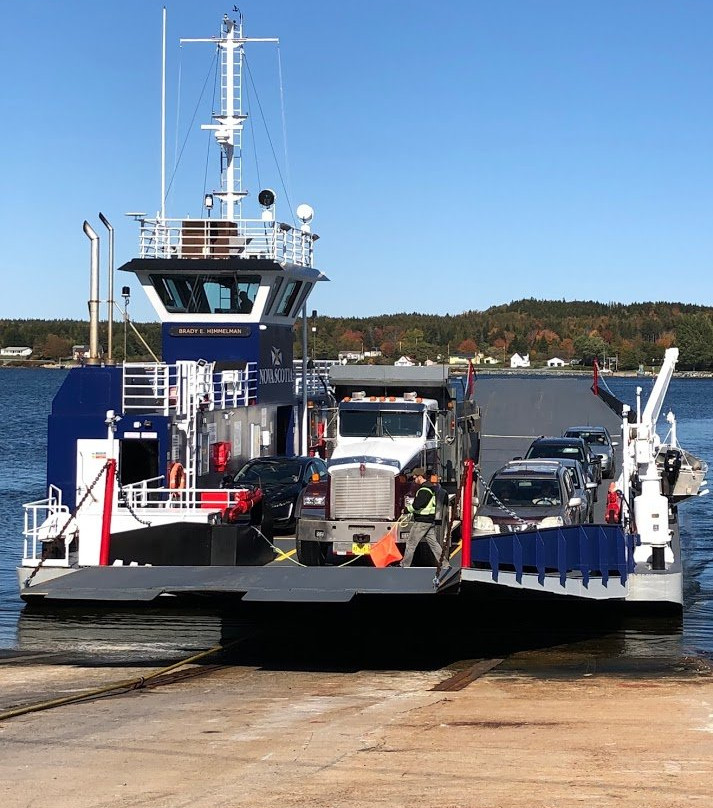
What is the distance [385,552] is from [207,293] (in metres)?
11.9

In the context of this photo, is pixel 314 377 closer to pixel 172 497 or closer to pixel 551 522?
pixel 172 497

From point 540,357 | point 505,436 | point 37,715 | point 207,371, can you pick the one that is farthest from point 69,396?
point 540,357

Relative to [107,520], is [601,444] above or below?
above

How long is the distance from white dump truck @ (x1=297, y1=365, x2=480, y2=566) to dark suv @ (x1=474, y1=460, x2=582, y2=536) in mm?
680

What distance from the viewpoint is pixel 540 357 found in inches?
7643

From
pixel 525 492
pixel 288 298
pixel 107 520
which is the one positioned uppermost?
pixel 288 298

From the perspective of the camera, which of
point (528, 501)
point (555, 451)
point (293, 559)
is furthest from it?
point (555, 451)

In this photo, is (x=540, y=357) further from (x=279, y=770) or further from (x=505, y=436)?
(x=279, y=770)

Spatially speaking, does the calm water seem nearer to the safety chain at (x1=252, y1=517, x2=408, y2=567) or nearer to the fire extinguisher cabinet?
the safety chain at (x1=252, y1=517, x2=408, y2=567)

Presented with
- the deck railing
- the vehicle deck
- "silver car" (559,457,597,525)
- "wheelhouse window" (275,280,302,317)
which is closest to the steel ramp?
the vehicle deck

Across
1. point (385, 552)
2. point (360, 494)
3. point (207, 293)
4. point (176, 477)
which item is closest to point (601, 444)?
point (207, 293)

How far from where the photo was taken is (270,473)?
24516 millimetres

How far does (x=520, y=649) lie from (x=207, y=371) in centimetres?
908

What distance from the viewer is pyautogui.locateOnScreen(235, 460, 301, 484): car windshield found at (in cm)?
2419
